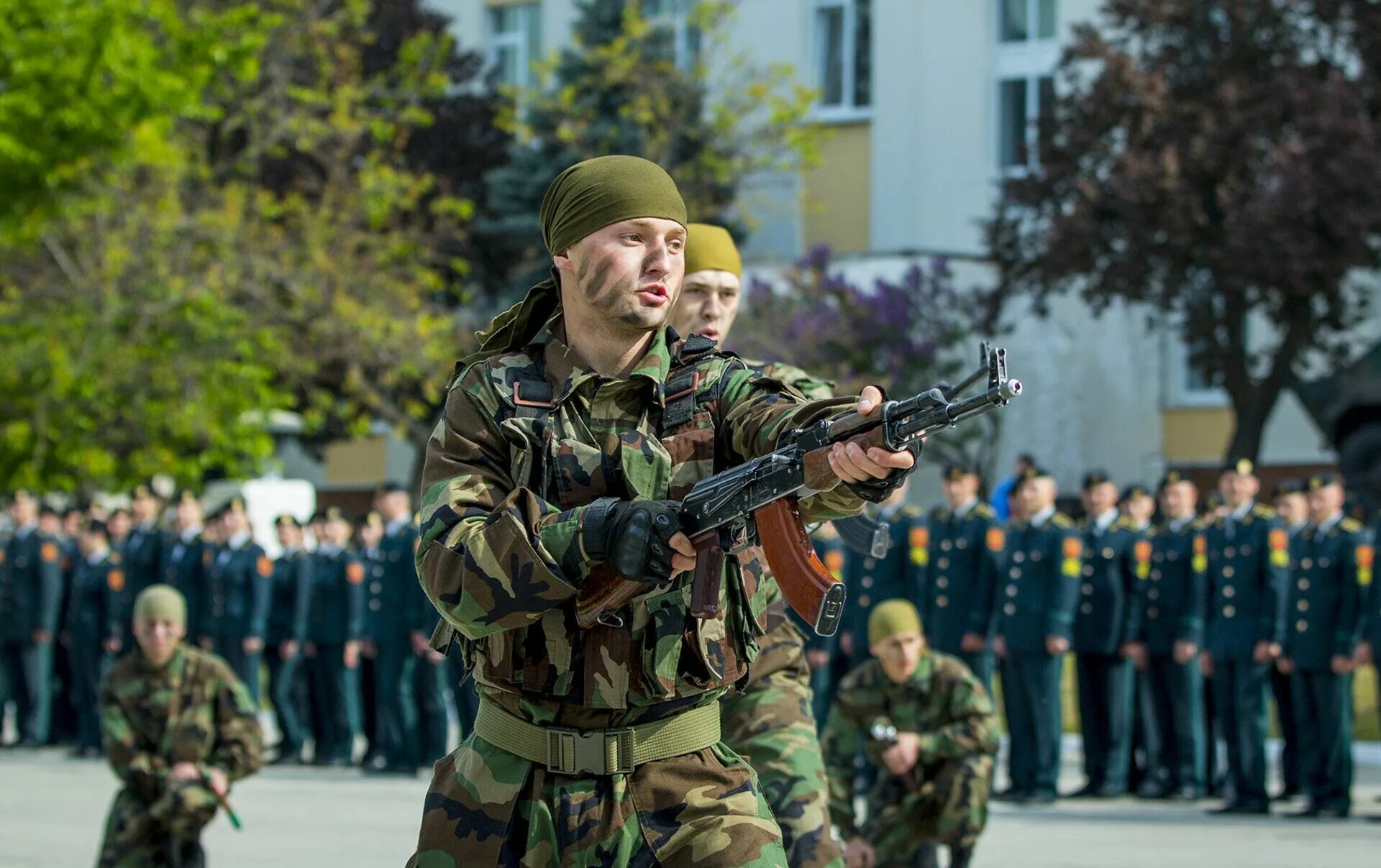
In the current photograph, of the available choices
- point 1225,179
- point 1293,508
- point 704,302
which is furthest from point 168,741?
point 1225,179

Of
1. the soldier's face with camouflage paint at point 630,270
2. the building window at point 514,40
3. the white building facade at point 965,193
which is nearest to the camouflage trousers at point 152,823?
the soldier's face with camouflage paint at point 630,270

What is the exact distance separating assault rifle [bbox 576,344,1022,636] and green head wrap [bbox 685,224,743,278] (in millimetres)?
2453

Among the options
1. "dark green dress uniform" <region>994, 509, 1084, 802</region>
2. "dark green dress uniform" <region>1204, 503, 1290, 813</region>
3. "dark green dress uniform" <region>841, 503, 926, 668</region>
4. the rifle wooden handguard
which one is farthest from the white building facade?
the rifle wooden handguard

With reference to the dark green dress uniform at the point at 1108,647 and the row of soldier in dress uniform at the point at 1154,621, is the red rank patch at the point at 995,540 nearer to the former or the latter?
the row of soldier in dress uniform at the point at 1154,621

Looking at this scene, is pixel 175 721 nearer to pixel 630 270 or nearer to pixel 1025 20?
pixel 630 270

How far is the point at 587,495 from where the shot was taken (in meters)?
4.43

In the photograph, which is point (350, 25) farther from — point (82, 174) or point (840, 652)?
point (840, 652)

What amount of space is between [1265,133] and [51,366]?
1325cm

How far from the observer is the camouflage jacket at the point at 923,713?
9281 mm

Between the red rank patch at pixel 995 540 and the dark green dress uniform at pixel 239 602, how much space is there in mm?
6301

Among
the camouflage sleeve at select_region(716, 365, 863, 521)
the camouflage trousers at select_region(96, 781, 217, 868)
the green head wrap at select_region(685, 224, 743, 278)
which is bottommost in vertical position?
the camouflage trousers at select_region(96, 781, 217, 868)

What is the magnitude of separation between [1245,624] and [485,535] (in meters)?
10.5

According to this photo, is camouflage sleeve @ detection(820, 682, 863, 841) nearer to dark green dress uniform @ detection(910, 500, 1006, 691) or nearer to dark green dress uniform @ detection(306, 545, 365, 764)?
dark green dress uniform @ detection(910, 500, 1006, 691)

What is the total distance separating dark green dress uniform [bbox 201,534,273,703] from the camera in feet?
59.1
